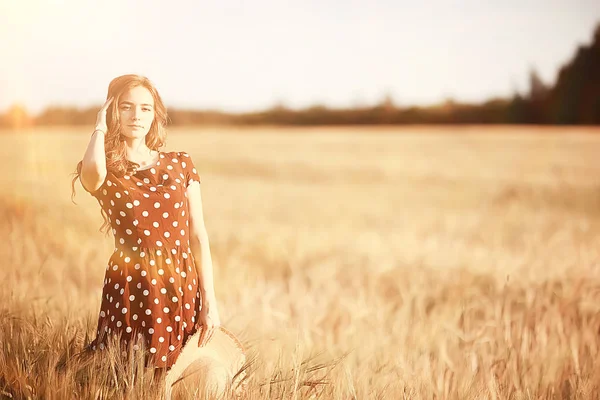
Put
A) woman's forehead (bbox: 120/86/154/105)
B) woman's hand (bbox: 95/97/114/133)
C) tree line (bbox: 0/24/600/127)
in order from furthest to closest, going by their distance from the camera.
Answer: tree line (bbox: 0/24/600/127), woman's forehead (bbox: 120/86/154/105), woman's hand (bbox: 95/97/114/133)

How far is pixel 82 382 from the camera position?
4.50 ft

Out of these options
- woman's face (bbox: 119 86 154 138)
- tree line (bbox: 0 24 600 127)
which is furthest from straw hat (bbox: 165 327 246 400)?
tree line (bbox: 0 24 600 127)

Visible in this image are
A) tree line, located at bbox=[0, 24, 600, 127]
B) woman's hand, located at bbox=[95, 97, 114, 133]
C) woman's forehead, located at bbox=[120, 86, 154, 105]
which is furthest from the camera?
tree line, located at bbox=[0, 24, 600, 127]

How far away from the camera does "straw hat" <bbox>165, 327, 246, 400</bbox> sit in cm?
139

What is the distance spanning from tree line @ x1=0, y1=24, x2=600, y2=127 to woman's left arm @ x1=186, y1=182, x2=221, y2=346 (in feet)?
3.51

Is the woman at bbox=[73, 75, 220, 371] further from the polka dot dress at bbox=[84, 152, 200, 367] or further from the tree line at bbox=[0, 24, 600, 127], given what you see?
the tree line at bbox=[0, 24, 600, 127]

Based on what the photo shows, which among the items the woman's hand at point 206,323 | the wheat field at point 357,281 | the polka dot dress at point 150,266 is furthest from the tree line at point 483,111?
the woman's hand at point 206,323

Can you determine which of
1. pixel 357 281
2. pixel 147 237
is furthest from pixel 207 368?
pixel 357 281

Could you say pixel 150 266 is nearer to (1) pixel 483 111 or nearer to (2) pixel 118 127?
(2) pixel 118 127

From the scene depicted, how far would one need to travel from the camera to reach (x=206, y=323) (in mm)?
1470

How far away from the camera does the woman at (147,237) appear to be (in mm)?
1404

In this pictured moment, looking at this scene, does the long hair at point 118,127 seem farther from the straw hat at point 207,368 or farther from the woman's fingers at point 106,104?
the straw hat at point 207,368

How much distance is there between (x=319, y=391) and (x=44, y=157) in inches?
115

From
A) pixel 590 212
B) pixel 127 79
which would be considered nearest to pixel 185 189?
pixel 127 79
